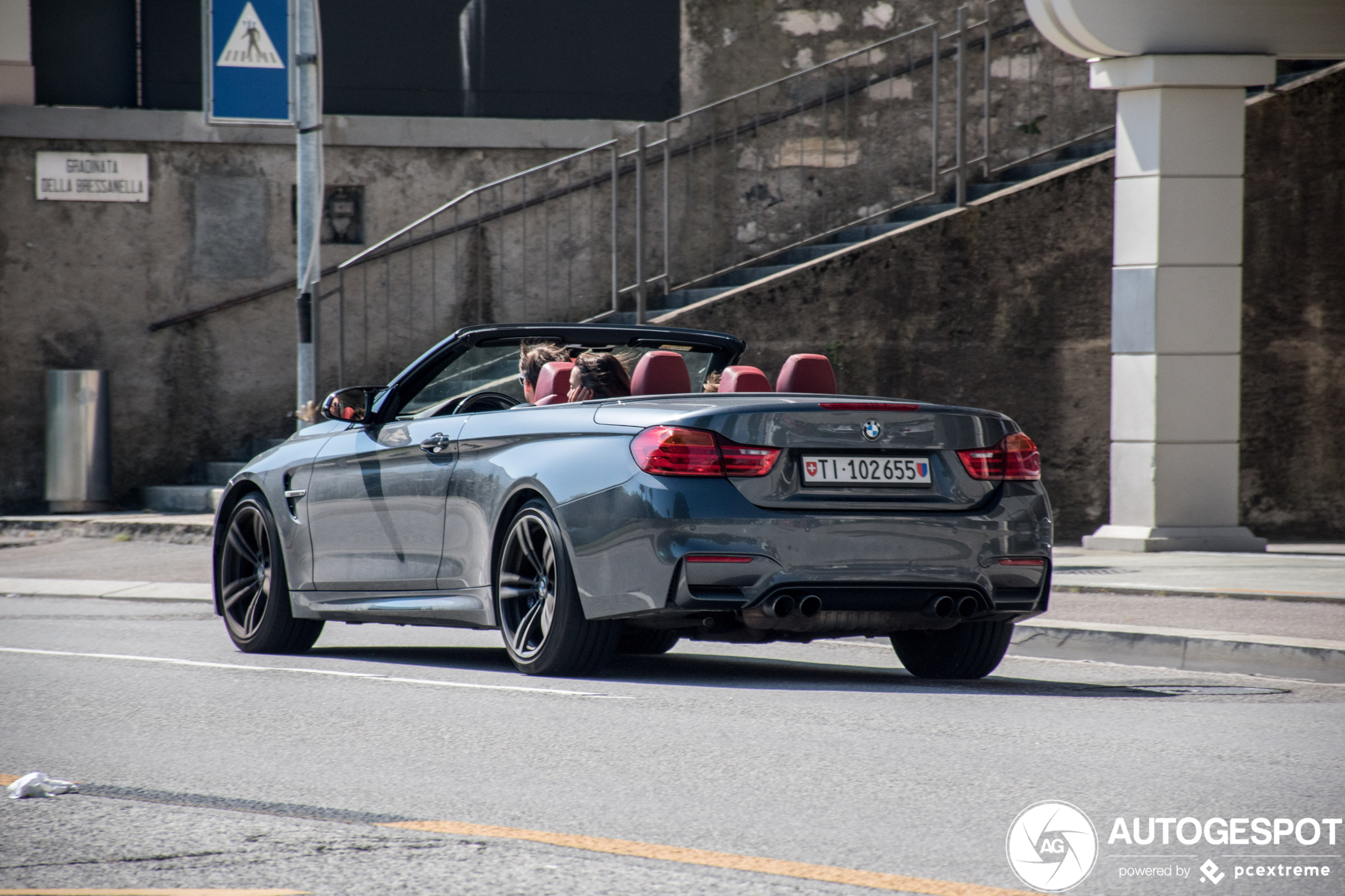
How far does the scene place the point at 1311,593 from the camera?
10.0 m

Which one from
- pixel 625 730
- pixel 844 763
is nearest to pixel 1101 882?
pixel 844 763

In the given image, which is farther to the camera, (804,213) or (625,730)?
(804,213)

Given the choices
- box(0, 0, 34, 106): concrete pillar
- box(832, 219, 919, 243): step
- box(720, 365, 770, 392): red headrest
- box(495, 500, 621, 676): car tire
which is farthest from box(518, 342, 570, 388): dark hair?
box(0, 0, 34, 106): concrete pillar

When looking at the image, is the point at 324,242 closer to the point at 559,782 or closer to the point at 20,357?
the point at 20,357

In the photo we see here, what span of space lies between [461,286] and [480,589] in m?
10.4

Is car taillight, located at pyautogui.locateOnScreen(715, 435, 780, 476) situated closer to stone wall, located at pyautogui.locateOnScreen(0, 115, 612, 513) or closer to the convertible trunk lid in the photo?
the convertible trunk lid

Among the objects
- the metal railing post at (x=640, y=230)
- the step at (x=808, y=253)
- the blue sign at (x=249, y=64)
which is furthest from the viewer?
the step at (x=808, y=253)

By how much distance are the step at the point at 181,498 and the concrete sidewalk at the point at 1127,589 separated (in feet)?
1.26

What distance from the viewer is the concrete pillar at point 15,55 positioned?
56.9ft

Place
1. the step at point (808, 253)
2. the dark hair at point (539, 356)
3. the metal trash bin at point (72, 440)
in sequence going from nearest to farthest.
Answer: the dark hair at point (539, 356)
the step at point (808, 253)
the metal trash bin at point (72, 440)

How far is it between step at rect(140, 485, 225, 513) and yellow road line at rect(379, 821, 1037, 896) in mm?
12207

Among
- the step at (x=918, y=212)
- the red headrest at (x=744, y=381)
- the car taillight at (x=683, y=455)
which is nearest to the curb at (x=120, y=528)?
the step at (x=918, y=212)

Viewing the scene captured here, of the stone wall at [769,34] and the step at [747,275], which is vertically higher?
the stone wall at [769,34]

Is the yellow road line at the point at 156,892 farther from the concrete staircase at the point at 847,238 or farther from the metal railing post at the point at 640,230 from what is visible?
the concrete staircase at the point at 847,238
